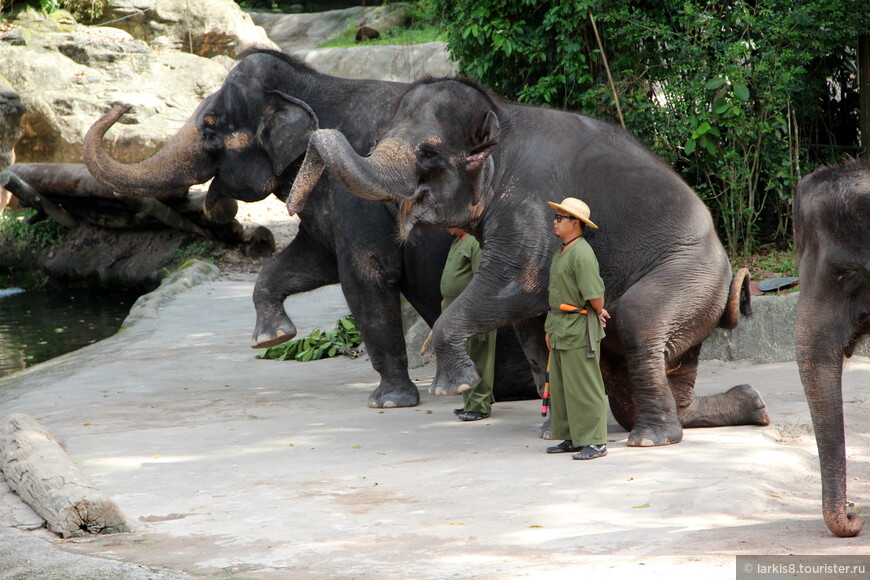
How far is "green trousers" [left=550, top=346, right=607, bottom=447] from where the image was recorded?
544 cm

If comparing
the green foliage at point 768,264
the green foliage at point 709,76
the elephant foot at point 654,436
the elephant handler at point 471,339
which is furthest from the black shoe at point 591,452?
the green foliage at point 709,76

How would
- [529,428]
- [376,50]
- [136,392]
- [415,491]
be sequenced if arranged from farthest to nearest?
[376,50] → [136,392] → [529,428] → [415,491]

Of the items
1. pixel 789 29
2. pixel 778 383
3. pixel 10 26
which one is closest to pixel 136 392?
pixel 778 383

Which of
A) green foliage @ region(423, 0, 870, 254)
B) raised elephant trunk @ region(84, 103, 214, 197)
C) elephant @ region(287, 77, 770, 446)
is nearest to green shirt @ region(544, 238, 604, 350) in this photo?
elephant @ region(287, 77, 770, 446)

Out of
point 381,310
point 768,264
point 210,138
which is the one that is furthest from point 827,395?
point 768,264

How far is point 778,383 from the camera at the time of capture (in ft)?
23.9

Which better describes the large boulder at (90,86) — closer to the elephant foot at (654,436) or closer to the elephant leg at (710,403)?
the elephant leg at (710,403)

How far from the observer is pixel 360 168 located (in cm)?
522

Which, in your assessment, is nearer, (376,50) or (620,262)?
(620,262)

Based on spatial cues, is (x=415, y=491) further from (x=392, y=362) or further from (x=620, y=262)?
(x=392, y=362)

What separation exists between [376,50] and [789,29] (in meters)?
14.9

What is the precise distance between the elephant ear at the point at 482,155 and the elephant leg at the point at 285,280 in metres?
2.19

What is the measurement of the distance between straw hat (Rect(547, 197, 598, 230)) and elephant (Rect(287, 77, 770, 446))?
11.9 inches

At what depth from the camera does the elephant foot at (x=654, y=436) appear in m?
5.63
